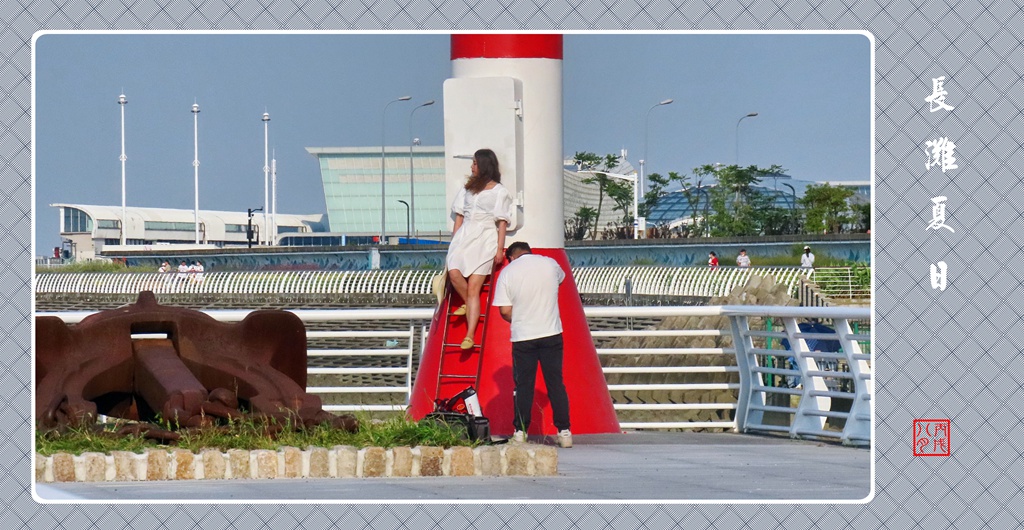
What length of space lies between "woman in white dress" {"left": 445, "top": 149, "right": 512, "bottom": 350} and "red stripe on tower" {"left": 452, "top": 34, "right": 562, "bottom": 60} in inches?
26.6

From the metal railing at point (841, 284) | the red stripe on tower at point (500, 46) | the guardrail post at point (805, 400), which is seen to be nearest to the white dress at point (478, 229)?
the red stripe on tower at point (500, 46)

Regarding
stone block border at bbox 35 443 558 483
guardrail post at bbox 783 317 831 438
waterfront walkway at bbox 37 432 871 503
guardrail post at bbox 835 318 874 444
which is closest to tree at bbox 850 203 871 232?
guardrail post at bbox 783 317 831 438

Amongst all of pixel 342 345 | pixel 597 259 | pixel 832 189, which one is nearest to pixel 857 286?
pixel 342 345

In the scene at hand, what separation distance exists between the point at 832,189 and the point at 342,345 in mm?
30407

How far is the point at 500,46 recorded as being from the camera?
8.66 m

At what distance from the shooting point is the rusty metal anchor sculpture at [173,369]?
23.1 ft

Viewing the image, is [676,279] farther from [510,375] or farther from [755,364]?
[510,375]

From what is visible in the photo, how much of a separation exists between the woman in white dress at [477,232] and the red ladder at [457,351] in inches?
2.5

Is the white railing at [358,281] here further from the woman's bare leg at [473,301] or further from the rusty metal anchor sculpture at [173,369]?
the rusty metal anchor sculpture at [173,369]

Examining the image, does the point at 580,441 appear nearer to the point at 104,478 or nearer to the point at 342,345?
the point at 104,478

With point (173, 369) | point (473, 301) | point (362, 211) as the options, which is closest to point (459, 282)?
point (473, 301)

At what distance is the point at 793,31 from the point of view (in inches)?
260

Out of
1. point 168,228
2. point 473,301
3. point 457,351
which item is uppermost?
point 168,228

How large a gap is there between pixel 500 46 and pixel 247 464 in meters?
3.29
